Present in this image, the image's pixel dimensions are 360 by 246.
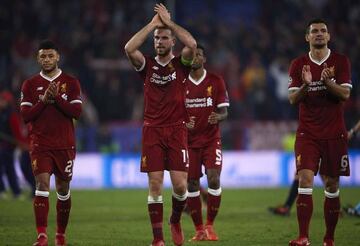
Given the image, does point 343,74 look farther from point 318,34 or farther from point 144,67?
point 144,67

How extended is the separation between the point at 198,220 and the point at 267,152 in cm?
1289

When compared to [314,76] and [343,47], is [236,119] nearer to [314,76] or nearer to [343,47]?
[343,47]

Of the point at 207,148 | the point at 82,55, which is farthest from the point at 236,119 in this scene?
the point at 207,148

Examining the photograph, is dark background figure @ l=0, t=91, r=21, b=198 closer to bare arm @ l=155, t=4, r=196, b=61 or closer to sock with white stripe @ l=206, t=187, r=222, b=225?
sock with white stripe @ l=206, t=187, r=222, b=225

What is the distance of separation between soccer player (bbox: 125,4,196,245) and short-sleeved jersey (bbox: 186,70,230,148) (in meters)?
2.23

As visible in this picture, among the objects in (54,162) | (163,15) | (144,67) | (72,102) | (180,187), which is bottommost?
(180,187)

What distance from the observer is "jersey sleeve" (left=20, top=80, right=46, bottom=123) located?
1088cm

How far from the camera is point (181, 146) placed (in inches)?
425

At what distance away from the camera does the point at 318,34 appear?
10.8 metres

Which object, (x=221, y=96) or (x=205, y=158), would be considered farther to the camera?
(x=221, y=96)

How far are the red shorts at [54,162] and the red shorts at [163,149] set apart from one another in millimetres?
1054

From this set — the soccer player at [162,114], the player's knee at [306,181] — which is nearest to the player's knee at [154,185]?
the soccer player at [162,114]

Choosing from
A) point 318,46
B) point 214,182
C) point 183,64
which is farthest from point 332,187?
point 183,64

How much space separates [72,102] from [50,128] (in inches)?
16.9
